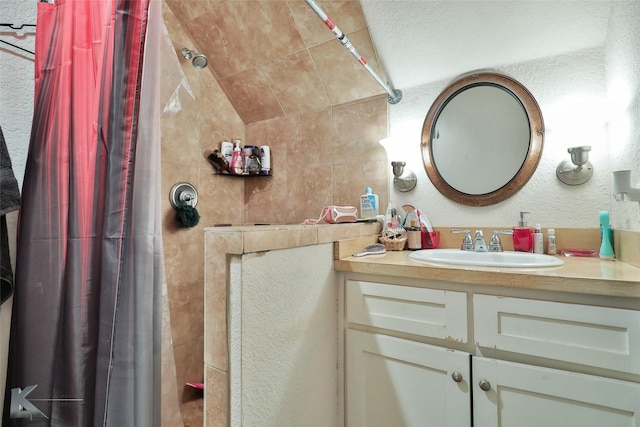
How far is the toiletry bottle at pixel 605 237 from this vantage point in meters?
1.13

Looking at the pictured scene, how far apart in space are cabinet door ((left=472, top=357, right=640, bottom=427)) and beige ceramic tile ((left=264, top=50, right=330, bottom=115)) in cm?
164

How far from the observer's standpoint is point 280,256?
84cm

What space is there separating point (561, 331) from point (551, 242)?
61cm

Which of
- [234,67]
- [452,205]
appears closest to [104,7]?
[234,67]

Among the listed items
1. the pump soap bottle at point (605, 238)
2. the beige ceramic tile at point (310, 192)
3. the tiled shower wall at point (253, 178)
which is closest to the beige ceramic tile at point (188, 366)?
the tiled shower wall at point (253, 178)

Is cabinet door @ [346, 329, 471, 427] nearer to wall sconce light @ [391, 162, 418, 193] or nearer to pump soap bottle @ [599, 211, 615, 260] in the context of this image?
pump soap bottle @ [599, 211, 615, 260]

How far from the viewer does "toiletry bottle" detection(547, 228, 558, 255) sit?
4.17 ft

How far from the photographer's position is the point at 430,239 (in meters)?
1.51

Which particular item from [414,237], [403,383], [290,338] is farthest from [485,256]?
[290,338]

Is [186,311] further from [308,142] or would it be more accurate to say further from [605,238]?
[605,238]

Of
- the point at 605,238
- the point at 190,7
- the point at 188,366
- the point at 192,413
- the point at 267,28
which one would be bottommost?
the point at 192,413

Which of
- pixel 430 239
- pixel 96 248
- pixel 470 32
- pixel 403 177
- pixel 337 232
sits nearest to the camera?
pixel 96 248

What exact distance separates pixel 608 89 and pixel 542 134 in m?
0.27

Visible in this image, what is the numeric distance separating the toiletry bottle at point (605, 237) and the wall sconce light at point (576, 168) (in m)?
0.17
